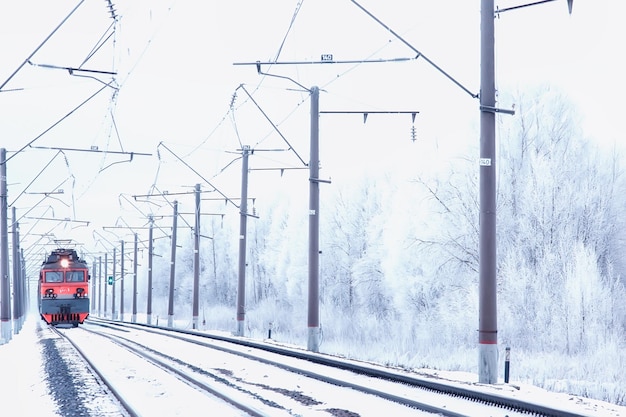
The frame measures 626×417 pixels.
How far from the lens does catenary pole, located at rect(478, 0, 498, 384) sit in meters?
14.6

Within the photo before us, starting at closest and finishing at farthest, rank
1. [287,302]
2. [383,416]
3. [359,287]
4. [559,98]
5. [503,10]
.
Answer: [383,416]
[503,10]
[559,98]
[359,287]
[287,302]

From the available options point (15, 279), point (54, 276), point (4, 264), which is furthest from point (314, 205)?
point (15, 279)

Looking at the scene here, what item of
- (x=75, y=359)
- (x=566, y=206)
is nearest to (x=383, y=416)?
(x=75, y=359)

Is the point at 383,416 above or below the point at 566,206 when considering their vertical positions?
below

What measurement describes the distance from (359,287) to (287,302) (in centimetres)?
2111

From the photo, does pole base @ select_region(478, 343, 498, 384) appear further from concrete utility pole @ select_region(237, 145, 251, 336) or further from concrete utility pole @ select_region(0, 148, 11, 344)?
concrete utility pole @ select_region(0, 148, 11, 344)

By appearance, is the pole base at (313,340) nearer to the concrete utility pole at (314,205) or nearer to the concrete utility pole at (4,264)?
the concrete utility pole at (314,205)

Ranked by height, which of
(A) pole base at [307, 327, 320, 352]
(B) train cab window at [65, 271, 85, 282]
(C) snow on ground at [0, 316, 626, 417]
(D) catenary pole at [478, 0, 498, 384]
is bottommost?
(A) pole base at [307, 327, 320, 352]

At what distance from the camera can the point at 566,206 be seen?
32.7m

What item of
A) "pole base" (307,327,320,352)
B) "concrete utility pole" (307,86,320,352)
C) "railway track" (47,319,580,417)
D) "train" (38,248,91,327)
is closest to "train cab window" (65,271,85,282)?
"train" (38,248,91,327)

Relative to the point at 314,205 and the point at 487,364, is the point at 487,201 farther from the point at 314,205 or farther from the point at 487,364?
the point at 314,205

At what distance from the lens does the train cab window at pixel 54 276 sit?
41.0 m

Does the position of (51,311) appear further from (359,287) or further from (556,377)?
(556,377)

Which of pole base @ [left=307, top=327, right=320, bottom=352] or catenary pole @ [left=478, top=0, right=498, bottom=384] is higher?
catenary pole @ [left=478, top=0, right=498, bottom=384]
